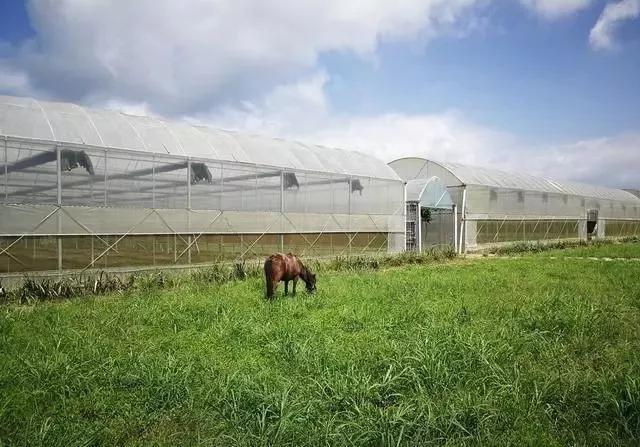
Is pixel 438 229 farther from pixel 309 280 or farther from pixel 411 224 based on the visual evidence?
pixel 309 280

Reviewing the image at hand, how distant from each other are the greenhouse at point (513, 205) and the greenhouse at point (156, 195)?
363 inches

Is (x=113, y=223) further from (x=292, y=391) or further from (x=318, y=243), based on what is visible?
(x=292, y=391)

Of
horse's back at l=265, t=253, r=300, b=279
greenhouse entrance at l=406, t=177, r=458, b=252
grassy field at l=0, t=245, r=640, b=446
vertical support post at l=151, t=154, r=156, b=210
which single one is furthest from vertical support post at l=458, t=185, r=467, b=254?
horse's back at l=265, t=253, r=300, b=279

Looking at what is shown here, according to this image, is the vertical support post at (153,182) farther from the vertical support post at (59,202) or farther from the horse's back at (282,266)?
the horse's back at (282,266)

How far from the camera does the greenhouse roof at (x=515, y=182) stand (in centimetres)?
3133

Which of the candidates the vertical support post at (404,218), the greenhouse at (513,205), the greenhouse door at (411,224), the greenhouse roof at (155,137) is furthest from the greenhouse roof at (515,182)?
the greenhouse roof at (155,137)

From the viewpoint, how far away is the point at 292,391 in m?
5.29

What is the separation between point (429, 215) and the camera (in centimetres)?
2917

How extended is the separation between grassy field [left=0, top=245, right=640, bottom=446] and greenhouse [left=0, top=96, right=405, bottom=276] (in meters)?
4.46

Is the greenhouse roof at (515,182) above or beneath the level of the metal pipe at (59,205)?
above

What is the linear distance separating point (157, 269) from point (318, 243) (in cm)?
751

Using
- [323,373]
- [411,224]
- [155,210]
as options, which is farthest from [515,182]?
[323,373]

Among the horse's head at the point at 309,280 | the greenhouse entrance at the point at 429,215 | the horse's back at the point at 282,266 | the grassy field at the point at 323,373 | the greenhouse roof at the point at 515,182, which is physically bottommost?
the grassy field at the point at 323,373

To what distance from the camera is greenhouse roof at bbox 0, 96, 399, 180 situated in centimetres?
1454
